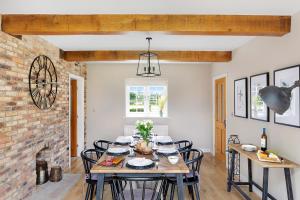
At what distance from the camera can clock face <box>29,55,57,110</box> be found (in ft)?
11.9

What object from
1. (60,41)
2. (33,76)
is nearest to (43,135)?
(33,76)

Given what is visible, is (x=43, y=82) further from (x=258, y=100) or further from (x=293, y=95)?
(x=293, y=95)

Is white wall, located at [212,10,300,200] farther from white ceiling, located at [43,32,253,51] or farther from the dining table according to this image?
the dining table

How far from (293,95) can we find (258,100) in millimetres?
895

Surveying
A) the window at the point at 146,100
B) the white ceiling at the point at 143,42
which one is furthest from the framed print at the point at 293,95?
the window at the point at 146,100

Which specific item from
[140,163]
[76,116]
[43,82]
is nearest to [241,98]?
[140,163]

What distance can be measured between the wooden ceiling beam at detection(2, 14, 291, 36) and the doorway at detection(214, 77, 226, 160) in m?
2.74

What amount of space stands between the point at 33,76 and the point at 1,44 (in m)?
0.81

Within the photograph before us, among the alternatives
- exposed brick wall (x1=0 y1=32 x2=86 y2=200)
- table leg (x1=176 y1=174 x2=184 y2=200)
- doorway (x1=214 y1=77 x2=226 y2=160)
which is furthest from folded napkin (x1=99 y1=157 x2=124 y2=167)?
doorway (x1=214 y1=77 x2=226 y2=160)

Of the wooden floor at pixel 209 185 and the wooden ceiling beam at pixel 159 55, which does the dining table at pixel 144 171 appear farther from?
the wooden ceiling beam at pixel 159 55

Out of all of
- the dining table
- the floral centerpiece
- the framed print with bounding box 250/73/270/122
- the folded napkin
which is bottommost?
the dining table

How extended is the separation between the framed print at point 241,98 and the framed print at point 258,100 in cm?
20

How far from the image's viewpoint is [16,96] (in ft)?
10.4
